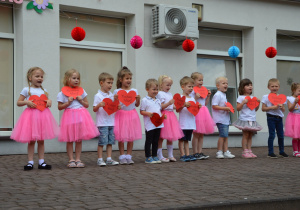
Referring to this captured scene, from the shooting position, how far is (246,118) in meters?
9.80

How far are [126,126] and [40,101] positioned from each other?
5.19 ft

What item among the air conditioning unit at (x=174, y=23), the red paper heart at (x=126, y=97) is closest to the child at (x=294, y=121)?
the air conditioning unit at (x=174, y=23)

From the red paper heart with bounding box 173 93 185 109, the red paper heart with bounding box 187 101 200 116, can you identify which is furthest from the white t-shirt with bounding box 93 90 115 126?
the red paper heart with bounding box 187 101 200 116

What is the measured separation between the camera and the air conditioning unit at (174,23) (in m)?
11.3

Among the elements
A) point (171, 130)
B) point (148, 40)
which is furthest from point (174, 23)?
point (171, 130)

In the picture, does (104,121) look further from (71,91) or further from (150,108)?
(150,108)

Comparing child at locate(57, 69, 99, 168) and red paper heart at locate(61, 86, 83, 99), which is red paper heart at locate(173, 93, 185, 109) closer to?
child at locate(57, 69, 99, 168)

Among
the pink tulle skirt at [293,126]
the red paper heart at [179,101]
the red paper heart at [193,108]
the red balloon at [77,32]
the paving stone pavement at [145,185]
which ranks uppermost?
the red balloon at [77,32]

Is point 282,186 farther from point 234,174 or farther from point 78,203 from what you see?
point 78,203

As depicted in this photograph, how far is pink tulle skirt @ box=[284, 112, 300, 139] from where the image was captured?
10203 millimetres

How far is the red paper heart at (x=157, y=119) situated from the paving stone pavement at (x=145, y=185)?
0.76 m

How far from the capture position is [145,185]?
605 centimetres

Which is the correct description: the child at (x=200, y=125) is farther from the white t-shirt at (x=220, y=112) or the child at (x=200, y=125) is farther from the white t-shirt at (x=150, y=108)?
the white t-shirt at (x=150, y=108)

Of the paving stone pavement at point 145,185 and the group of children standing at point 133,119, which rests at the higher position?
the group of children standing at point 133,119
